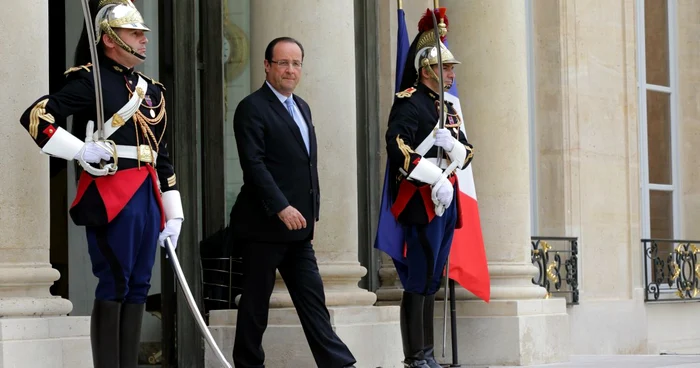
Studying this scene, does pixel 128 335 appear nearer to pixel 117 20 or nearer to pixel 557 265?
pixel 117 20

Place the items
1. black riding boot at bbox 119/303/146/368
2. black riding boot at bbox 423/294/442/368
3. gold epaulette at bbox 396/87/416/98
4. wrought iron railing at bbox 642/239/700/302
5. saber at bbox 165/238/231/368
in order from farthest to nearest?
wrought iron railing at bbox 642/239/700/302 → gold epaulette at bbox 396/87/416/98 → black riding boot at bbox 423/294/442/368 → saber at bbox 165/238/231/368 → black riding boot at bbox 119/303/146/368

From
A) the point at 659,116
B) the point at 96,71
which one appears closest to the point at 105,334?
the point at 96,71

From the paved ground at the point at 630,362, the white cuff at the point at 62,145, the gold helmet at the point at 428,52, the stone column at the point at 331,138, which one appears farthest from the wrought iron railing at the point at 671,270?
the white cuff at the point at 62,145

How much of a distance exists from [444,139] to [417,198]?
0.37 m

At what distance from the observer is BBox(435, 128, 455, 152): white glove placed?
8.48 meters

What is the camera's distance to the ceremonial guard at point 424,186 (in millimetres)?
8406

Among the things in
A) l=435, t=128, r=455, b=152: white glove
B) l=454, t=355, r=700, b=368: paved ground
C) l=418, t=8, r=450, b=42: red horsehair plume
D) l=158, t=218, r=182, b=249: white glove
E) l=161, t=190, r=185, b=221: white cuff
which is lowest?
l=454, t=355, r=700, b=368: paved ground

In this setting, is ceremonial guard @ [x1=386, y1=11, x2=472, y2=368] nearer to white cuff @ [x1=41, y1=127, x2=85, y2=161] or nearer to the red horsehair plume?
the red horsehair plume

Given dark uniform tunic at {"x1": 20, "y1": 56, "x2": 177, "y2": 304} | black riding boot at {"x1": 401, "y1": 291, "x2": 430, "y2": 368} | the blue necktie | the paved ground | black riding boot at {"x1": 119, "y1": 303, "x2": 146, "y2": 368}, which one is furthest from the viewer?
the paved ground

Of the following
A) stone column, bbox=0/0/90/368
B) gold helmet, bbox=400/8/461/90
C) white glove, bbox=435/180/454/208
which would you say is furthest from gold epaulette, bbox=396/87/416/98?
stone column, bbox=0/0/90/368

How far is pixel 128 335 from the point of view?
661cm

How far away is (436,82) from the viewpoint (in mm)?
8750

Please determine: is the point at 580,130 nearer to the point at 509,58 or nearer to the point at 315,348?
the point at 509,58

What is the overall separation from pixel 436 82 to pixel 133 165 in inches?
103
